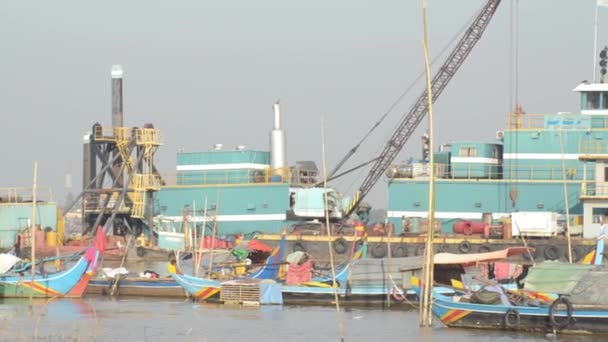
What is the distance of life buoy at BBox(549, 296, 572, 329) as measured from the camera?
36.3m

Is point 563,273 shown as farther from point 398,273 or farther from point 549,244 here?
point 549,244

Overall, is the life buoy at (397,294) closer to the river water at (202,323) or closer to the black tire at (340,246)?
the river water at (202,323)

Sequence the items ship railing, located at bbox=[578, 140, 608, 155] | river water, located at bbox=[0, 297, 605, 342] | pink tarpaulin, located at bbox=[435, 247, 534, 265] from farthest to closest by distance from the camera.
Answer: ship railing, located at bbox=[578, 140, 608, 155]
pink tarpaulin, located at bbox=[435, 247, 534, 265]
river water, located at bbox=[0, 297, 605, 342]

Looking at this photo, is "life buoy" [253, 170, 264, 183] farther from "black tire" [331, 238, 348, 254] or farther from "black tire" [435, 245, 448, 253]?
"black tire" [435, 245, 448, 253]

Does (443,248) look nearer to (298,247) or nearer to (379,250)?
(379,250)

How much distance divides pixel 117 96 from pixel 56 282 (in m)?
28.7

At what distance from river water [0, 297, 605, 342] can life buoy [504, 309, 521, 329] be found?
35cm

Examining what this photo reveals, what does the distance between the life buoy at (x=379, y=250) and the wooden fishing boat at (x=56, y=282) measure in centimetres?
1565

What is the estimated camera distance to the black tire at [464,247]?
190 ft

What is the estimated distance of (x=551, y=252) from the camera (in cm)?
5669

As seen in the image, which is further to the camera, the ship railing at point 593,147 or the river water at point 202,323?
the ship railing at point 593,147

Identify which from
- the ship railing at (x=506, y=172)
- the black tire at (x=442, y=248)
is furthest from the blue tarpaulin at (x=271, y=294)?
the ship railing at (x=506, y=172)

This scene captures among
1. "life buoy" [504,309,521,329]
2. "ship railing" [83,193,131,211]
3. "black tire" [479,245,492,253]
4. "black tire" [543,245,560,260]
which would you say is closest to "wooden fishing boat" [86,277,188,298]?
"black tire" [479,245,492,253]

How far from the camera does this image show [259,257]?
188ft
